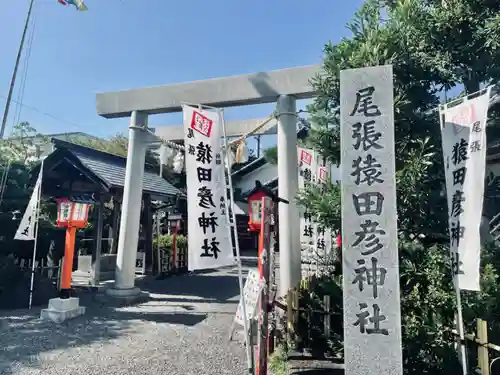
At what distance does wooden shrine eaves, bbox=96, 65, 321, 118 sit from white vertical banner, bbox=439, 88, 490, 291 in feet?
10.8

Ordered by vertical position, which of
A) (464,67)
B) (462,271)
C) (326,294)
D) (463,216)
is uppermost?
(464,67)

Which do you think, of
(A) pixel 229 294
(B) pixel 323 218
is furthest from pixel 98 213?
(B) pixel 323 218

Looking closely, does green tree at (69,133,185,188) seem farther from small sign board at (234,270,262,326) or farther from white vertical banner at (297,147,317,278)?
small sign board at (234,270,262,326)

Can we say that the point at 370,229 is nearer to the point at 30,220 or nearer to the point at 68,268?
the point at 68,268

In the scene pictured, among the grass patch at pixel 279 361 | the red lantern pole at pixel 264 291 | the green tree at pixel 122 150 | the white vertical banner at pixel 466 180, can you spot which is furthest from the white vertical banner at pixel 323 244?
the green tree at pixel 122 150

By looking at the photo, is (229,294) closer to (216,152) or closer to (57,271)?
(57,271)

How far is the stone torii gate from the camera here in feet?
21.9

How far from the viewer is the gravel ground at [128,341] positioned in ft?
16.6

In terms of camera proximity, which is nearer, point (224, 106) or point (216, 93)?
point (216, 93)

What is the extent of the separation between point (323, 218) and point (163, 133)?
7.86 m

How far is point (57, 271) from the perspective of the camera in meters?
9.72

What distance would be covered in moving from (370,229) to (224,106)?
5.49m

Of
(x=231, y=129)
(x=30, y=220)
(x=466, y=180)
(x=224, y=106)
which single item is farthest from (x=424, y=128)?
(x=30, y=220)

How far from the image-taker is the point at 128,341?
6.20 meters
